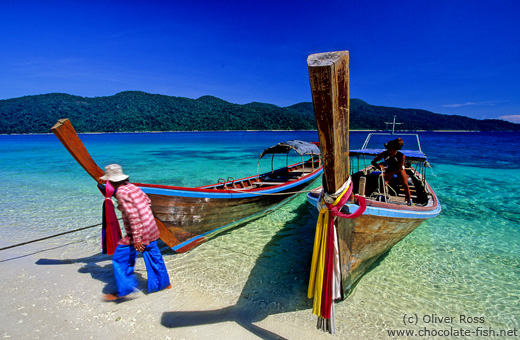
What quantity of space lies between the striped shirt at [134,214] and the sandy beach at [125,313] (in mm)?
986

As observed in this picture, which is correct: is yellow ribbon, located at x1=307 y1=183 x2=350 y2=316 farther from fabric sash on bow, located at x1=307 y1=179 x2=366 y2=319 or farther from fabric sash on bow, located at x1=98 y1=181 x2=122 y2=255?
fabric sash on bow, located at x1=98 y1=181 x2=122 y2=255

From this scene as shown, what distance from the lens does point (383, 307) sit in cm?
387

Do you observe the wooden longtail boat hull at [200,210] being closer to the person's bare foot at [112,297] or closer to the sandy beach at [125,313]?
the sandy beach at [125,313]

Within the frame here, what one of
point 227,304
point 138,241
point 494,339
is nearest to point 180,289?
point 227,304

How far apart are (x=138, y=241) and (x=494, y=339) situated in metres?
4.90

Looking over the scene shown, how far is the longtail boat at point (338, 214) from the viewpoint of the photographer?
6.77 ft

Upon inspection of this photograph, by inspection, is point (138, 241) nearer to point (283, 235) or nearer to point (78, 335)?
point (78, 335)

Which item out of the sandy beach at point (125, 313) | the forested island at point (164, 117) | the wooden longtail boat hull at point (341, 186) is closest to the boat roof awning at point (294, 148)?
the wooden longtail boat hull at point (341, 186)

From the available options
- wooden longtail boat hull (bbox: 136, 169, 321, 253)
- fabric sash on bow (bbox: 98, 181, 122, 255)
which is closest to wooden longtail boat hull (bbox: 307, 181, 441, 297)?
wooden longtail boat hull (bbox: 136, 169, 321, 253)

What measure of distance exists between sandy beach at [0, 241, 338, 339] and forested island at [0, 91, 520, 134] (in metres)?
106

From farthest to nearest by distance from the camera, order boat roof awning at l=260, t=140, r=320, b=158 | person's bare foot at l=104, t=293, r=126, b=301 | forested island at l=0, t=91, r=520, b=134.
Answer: forested island at l=0, t=91, r=520, b=134 < boat roof awning at l=260, t=140, r=320, b=158 < person's bare foot at l=104, t=293, r=126, b=301

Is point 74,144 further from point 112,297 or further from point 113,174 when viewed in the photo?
point 112,297

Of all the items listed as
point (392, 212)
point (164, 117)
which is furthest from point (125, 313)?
point (164, 117)

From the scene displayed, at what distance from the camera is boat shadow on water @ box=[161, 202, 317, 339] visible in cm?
349
